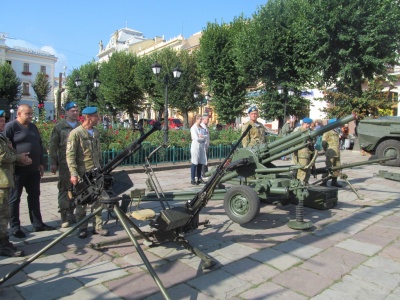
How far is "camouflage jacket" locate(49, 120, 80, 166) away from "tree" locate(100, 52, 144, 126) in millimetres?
30747

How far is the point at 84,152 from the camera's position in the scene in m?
4.70

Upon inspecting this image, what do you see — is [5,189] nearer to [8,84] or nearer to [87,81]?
[87,81]

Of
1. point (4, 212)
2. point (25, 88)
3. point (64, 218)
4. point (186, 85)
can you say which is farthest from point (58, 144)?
point (25, 88)

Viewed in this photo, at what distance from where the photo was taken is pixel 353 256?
13.4 ft

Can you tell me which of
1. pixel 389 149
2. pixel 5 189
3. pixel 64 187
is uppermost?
pixel 389 149

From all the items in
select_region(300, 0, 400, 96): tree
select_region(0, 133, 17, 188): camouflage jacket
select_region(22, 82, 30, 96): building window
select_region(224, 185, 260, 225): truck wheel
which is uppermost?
select_region(22, 82, 30, 96): building window

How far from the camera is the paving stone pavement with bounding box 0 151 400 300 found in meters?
3.19

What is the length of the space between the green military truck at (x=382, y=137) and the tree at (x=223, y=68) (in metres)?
14.5

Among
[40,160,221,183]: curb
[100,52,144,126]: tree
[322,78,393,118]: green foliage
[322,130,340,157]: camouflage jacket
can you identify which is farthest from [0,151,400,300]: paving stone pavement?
[100,52,144,126]: tree

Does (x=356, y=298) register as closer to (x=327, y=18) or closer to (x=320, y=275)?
(x=320, y=275)

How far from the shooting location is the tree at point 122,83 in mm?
36062

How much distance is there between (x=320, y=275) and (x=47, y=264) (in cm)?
295

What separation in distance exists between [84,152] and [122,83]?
108ft

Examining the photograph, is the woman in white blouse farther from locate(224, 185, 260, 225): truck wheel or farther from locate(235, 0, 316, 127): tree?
locate(235, 0, 316, 127): tree
